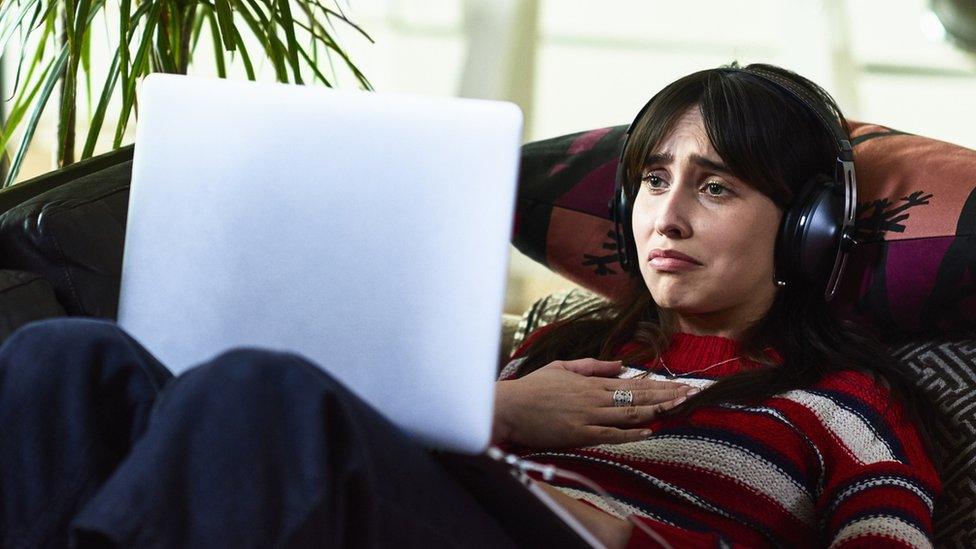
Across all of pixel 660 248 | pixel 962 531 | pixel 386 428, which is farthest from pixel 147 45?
pixel 962 531

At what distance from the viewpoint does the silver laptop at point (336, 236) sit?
839 millimetres

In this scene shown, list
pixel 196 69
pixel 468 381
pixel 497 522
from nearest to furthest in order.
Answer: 1. pixel 468 381
2. pixel 497 522
3. pixel 196 69

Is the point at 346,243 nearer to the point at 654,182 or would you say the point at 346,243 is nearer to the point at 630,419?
the point at 630,419

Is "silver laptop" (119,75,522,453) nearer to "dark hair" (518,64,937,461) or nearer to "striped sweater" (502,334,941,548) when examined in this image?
"striped sweater" (502,334,941,548)

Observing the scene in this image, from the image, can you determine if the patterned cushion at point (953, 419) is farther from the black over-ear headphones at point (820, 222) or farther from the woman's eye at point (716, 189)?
the woman's eye at point (716, 189)

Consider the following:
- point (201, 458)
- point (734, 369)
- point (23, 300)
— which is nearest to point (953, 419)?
point (734, 369)

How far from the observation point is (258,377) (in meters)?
0.81

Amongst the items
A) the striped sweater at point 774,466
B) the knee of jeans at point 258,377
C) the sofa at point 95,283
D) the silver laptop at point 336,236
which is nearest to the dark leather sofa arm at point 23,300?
the sofa at point 95,283

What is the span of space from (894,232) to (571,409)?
0.48 metres

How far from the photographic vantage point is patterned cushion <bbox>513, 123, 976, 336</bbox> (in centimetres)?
137

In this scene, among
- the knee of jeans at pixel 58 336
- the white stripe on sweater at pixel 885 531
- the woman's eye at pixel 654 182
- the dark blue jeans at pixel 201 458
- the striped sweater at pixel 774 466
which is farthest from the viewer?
the woman's eye at pixel 654 182

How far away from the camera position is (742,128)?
4.56 feet

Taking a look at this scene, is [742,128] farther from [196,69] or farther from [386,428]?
[196,69]

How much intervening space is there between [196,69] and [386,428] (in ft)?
6.82
